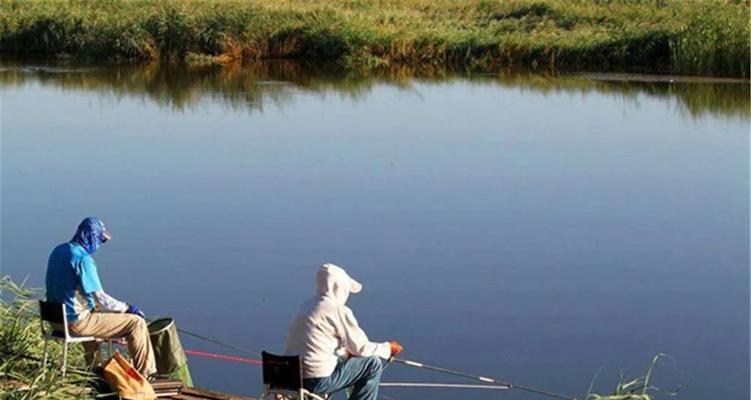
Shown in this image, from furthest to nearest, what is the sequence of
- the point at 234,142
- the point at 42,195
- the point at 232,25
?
the point at 232,25 < the point at 234,142 < the point at 42,195

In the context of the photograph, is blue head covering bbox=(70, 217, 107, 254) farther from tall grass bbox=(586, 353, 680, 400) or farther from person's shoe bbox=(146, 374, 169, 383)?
tall grass bbox=(586, 353, 680, 400)

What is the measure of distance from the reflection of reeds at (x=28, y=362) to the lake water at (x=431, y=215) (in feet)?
3.92

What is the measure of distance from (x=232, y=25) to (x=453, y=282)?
14792 mm

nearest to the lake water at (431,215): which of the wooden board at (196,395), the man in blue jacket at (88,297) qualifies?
the wooden board at (196,395)

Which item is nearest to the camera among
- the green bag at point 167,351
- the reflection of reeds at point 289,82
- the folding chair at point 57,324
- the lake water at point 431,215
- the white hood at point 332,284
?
the white hood at point 332,284

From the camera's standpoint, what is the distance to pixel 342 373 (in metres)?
5.25

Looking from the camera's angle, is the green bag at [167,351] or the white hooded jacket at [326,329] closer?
the white hooded jacket at [326,329]

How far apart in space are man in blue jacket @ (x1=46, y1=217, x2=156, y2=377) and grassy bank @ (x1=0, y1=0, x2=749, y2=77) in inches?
619

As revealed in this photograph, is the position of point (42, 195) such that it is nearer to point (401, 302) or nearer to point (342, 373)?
point (401, 302)

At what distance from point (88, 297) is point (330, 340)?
3.79ft

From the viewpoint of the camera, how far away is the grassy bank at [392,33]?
2158cm

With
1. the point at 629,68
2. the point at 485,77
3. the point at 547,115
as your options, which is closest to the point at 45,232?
the point at 547,115

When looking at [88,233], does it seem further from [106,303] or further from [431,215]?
[431,215]

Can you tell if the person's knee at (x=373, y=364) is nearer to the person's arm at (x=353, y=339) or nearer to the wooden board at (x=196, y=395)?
the person's arm at (x=353, y=339)
